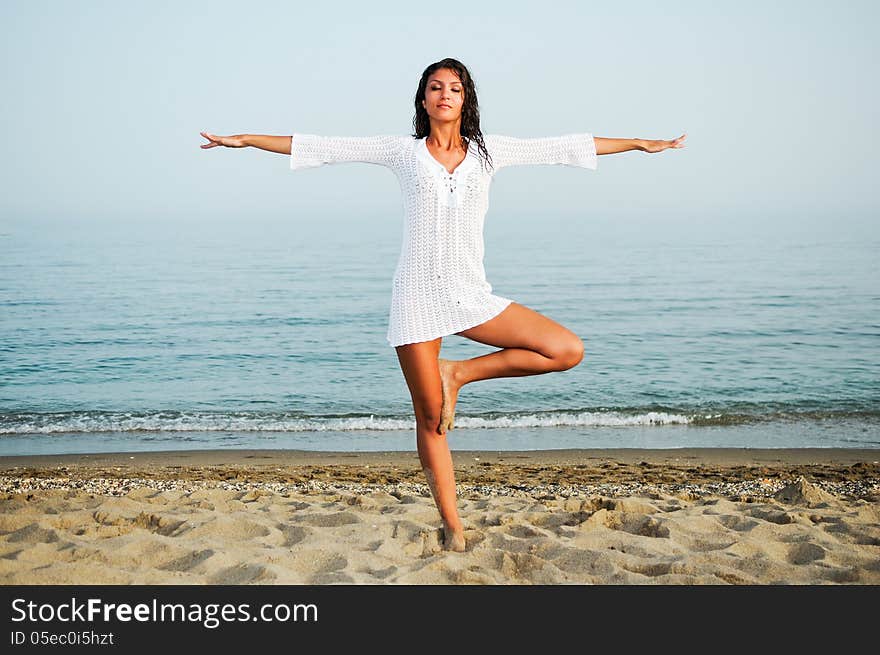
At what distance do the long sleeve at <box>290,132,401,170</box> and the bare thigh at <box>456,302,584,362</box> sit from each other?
0.83m

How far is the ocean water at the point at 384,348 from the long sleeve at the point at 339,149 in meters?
5.45

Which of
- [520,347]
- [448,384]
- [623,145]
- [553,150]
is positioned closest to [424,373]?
[448,384]

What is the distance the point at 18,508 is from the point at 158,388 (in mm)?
7911

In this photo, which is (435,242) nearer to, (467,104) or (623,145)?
(467,104)

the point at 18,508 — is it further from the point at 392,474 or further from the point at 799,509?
the point at 799,509

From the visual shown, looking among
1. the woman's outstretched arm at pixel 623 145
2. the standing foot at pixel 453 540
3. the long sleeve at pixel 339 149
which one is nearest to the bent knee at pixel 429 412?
the standing foot at pixel 453 540

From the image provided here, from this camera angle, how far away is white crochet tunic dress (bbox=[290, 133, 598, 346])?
3.97 metres

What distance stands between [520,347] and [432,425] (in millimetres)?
559

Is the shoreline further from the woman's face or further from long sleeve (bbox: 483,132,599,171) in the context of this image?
the woman's face

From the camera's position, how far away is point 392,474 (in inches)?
300

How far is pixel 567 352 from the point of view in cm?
396

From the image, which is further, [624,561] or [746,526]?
[746,526]

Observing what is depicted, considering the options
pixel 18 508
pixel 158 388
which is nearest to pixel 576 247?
→ pixel 158 388

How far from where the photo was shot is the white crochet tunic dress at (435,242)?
397cm
